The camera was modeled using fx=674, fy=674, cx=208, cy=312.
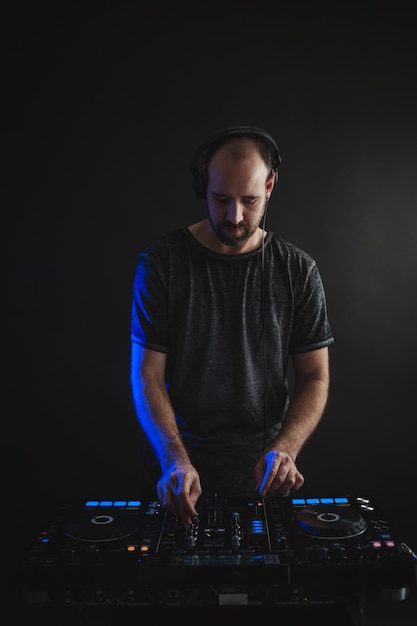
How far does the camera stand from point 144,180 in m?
2.94

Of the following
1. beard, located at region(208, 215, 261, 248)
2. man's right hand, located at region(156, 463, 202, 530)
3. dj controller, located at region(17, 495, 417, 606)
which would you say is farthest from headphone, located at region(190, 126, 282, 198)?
dj controller, located at region(17, 495, 417, 606)

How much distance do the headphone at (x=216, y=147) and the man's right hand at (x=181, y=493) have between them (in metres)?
0.85

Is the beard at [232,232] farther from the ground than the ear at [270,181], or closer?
closer

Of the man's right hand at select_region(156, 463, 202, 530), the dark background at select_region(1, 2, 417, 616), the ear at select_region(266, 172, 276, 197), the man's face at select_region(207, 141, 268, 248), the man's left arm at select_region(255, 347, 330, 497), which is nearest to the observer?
the man's right hand at select_region(156, 463, 202, 530)

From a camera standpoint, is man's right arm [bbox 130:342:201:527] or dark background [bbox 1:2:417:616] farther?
dark background [bbox 1:2:417:616]

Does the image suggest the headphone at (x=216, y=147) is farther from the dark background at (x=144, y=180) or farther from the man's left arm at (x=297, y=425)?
the dark background at (x=144, y=180)

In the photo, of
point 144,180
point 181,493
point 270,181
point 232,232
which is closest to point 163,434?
point 181,493

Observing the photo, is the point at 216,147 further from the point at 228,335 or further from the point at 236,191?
the point at 228,335

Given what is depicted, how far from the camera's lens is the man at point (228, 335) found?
1929 mm

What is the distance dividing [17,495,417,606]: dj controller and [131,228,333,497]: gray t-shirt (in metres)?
0.62

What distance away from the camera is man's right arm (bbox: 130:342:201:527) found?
1.45m

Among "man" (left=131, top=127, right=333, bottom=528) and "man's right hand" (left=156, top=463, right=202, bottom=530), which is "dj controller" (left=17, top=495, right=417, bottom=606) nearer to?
"man's right hand" (left=156, top=463, right=202, bottom=530)

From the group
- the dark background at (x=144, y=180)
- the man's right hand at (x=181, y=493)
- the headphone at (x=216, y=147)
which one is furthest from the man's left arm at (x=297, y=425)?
the dark background at (x=144, y=180)

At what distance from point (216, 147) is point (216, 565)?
1.15 meters
